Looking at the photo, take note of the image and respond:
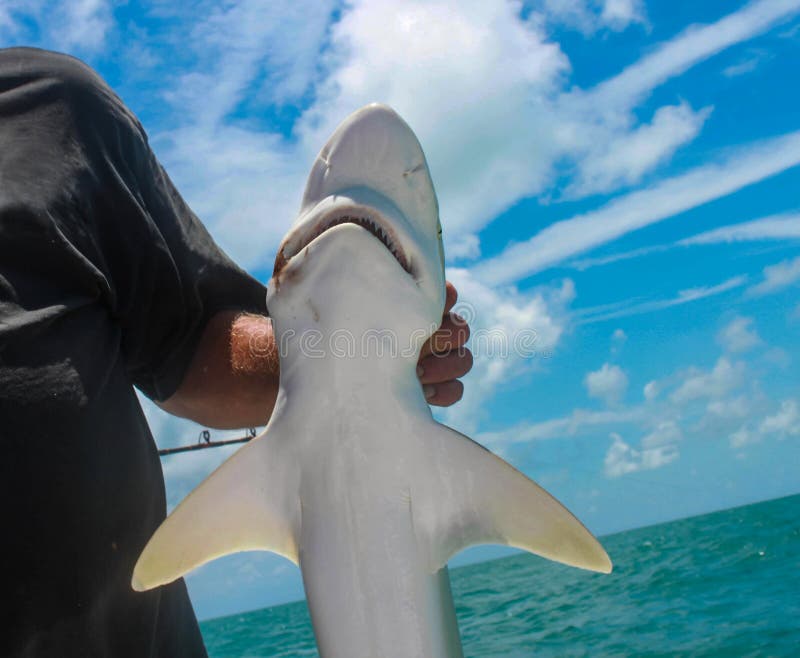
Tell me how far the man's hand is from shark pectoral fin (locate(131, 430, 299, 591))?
50 centimetres

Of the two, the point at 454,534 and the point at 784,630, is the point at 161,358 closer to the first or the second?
the point at 454,534

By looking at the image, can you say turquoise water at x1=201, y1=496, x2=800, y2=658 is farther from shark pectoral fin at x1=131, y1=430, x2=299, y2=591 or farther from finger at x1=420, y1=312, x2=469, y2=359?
shark pectoral fin at x1=131, y1=430, x2=299, y2=591

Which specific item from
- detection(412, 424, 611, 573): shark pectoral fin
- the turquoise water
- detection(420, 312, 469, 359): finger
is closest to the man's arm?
detection(420, 312, 469, 359): finger

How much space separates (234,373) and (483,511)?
108cm

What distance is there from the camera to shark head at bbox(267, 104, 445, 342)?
1.63 m

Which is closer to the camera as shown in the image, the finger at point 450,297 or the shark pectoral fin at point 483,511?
the shark pectoral fin at point 483,511

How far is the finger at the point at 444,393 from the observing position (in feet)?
6.69

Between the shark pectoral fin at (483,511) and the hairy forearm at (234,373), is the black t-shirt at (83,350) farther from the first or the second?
the shark pectoral fin at (483,511)

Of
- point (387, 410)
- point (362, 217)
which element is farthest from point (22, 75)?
point (387, 410)

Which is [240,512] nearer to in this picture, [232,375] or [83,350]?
[83,350]

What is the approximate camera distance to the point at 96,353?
186 centimetres

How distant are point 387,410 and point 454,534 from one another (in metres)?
0.37

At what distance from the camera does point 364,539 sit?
1.65 meters

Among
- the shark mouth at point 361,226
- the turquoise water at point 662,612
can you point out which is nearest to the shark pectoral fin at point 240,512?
the shark mouth at point 361,226
